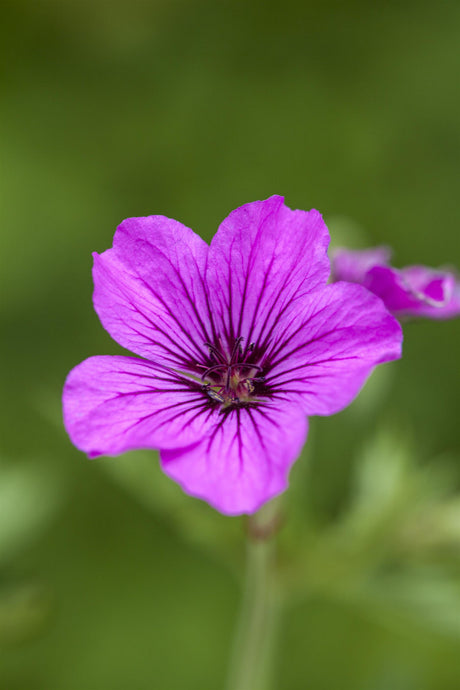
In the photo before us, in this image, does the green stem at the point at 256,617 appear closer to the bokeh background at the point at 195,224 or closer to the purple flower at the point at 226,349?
the bokeh background at the point at 195,224

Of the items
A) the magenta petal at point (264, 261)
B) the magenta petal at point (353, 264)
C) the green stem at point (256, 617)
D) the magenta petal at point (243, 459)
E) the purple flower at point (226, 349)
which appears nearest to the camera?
the magenta petal at point (243, 459)

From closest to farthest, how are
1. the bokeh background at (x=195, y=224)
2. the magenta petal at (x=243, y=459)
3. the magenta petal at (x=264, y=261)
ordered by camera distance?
1. the magenta petal at (x=243, y=459)
2. the magenta petal at (x=264, y=261)
3. the bokeh background at (x=195, y=224)

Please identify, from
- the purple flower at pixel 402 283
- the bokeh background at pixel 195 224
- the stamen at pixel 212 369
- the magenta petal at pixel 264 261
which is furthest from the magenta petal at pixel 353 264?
the bokeh background at pixel 195 224

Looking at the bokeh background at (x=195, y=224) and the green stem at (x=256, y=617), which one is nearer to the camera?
the green stem at (x=256, y=617)

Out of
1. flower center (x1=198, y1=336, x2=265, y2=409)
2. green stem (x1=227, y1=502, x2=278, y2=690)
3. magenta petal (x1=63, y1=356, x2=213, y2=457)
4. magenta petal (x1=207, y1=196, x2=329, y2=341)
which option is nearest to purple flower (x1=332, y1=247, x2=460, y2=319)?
magenta petal (x1=207, y1=196, x2=329, y2=341)

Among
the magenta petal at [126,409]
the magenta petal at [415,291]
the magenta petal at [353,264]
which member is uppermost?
the magenta petal at [353,264]

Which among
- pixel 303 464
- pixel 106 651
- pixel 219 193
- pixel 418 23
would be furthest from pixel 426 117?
pixel 106 651
